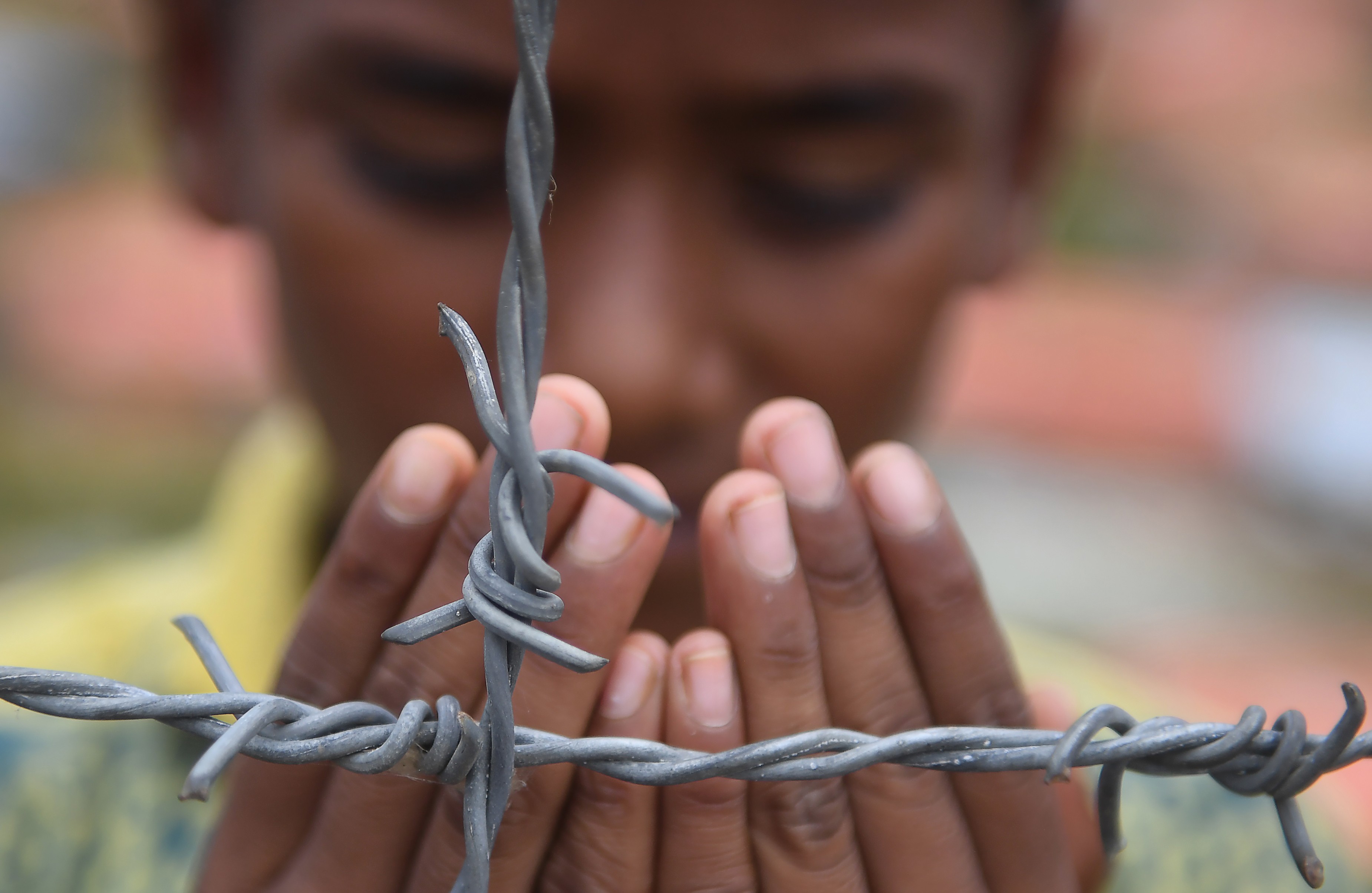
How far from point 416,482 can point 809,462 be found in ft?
0.42

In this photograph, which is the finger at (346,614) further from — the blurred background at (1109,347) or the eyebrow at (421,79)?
the blurred background at (1109,347)

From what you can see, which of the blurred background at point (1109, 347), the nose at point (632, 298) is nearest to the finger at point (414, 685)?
the nose at point (632, 298)

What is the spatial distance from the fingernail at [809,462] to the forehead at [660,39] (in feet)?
0.67

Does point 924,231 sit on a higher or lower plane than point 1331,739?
higher

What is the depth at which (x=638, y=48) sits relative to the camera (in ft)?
1.53

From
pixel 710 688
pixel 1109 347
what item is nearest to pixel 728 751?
pixel 710 688

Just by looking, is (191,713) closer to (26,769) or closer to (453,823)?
(453,823)

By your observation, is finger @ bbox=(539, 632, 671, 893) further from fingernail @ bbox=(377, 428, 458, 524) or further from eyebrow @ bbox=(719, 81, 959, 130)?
eyebrow @ bbox=(719, 81, 959, 130)

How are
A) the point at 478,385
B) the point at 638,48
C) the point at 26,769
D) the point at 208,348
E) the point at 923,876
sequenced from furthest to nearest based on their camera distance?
the point at 208,348, the point at 26,769, the point at 638,48, the point at 923,876, the point at 478,385

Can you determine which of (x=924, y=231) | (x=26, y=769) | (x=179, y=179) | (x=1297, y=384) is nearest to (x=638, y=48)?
(x=924, y=231)

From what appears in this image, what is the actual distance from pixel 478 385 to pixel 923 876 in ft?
0.78

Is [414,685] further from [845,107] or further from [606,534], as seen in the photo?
[845,107]

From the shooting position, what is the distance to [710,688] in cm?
33

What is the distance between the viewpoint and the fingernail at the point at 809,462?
0.34m
